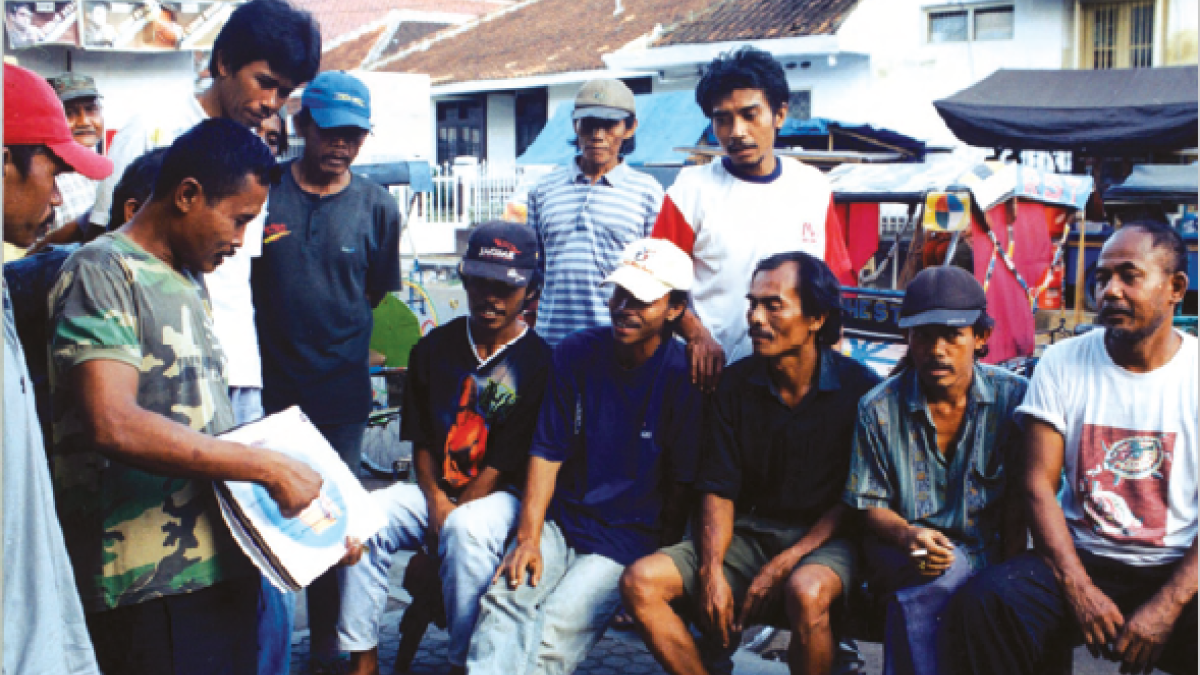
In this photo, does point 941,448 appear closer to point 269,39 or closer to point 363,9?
point 269,39

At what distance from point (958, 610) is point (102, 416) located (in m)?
2.33

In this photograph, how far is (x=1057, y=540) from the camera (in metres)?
3.21

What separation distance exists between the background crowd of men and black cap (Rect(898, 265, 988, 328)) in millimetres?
12

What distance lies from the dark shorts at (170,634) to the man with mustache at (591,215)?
2093 millimetres

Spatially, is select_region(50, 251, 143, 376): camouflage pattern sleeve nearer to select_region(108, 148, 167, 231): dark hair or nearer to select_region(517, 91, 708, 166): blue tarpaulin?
select_region(108, 148, 167, 231): dark hair

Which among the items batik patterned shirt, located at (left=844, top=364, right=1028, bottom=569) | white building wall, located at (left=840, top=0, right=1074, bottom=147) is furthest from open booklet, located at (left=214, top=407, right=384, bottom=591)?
white building wall, located at (left=840, top=0, right=1074, bottom=147)

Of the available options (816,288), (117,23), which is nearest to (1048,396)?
(816,288)

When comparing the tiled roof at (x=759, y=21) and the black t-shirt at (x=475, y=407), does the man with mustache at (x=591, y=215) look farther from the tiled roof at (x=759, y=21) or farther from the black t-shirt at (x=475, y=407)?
the tiled roof at (x=759, y=21)

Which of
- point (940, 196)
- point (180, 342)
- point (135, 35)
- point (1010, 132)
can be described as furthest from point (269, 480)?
point (135, 35)

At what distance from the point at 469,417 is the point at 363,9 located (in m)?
37.7

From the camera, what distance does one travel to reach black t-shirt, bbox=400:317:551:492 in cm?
405

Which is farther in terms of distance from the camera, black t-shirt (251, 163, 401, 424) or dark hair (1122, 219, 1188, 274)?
black t-shirt (251, 163, 401, 424)

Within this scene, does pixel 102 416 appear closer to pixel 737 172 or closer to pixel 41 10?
pixel 737 172

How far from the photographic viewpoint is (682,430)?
12.3 feet
